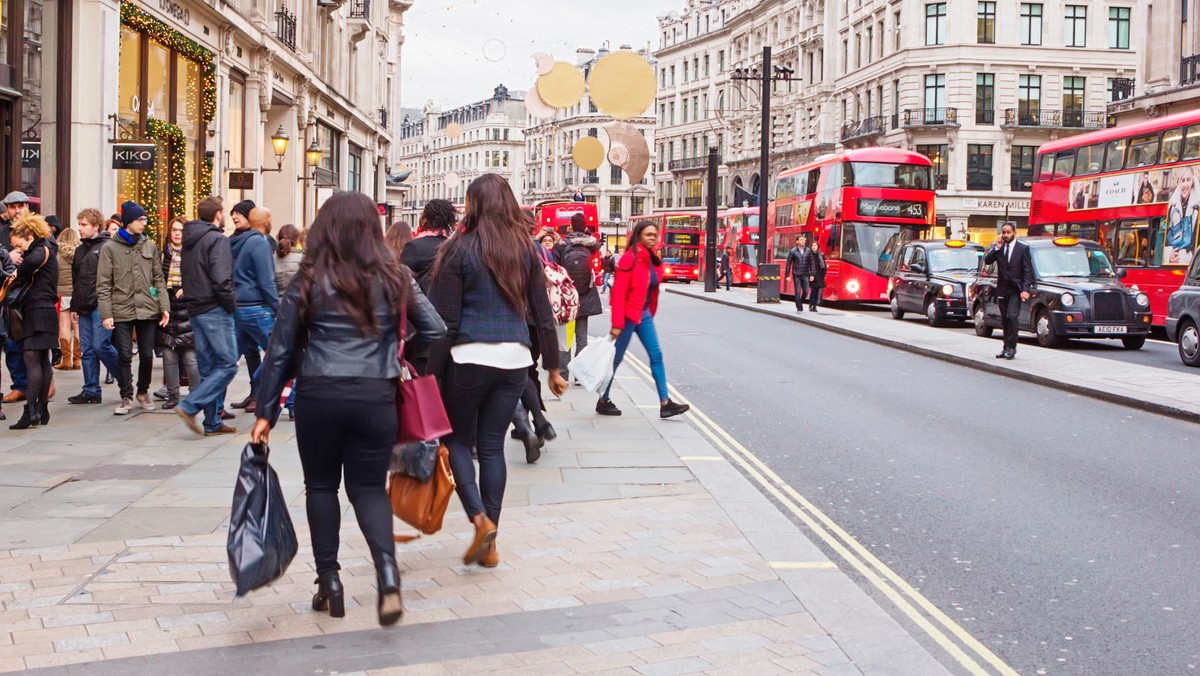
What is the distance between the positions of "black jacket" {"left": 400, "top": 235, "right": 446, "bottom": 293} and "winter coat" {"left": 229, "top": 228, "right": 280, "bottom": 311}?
3077mm

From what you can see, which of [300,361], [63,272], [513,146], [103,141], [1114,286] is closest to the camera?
[300,361]

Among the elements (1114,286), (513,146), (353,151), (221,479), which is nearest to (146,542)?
(221,479)

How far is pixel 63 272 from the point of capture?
13930mm

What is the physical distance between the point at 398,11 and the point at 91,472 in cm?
5917

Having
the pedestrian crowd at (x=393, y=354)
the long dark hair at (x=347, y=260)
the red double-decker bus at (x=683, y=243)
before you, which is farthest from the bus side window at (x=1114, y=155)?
the red double-decker bus at (x=683, y=243)

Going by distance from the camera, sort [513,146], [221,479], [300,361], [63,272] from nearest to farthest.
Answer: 1. [300,361]
2. [221,479]
3. [63,272]
4. [513,146]

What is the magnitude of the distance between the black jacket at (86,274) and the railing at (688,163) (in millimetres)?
82884

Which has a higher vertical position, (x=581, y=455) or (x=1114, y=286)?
(x=1114, y=286)

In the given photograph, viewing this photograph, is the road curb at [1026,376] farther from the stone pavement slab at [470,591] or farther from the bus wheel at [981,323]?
the stone pavement slab at [470,591]

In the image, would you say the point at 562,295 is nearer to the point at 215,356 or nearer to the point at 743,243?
the point at 215,356

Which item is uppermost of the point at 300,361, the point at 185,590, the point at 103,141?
the point at 103,141

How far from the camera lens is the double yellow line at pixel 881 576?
15.4 ft

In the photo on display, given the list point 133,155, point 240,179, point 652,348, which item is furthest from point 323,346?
point 240,179

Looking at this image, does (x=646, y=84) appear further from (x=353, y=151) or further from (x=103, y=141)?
(x=353, y=151)
